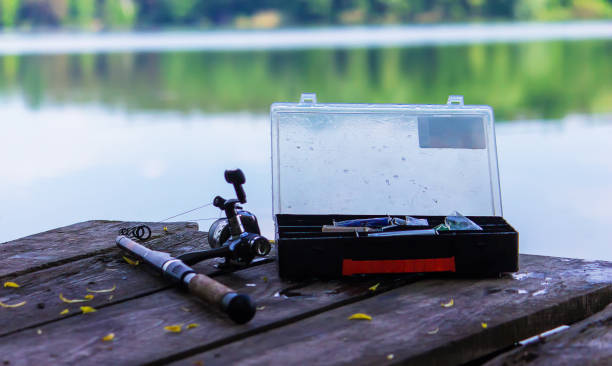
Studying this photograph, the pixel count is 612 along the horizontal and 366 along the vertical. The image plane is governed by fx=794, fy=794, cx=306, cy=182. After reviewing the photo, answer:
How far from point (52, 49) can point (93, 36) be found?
9.97m

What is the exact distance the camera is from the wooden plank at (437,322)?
4.82 feet

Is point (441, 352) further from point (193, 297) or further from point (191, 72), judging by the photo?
point (191, 72)

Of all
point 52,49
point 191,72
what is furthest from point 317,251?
point 52,49

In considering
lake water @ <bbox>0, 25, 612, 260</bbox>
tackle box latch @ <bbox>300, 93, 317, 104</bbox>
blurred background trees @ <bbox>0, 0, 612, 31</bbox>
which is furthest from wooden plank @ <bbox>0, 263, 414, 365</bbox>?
blurred background trees @ <bbox>0, 0, 612, 31</bbox>

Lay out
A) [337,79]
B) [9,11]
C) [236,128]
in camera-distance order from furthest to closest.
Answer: [9,11] → [337,79] → [236,128]

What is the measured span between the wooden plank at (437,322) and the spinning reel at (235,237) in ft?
1.34

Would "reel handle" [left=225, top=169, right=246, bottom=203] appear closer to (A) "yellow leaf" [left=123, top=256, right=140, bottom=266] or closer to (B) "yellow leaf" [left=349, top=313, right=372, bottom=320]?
(A) "yellow leaf" [left=123, top=256, right=140, bottom=266]

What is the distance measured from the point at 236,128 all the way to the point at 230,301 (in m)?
9.92

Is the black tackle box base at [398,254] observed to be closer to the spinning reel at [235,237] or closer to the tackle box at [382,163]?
the spinning reel at [235,237]

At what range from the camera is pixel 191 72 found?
21.5m

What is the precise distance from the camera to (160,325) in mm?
1636

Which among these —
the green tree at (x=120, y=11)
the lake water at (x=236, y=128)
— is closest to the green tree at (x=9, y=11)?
the green tree at (x=120, y=11)

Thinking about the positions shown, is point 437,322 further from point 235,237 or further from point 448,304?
point 235,237

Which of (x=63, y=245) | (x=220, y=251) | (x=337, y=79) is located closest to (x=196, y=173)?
(x=63, y=245)
